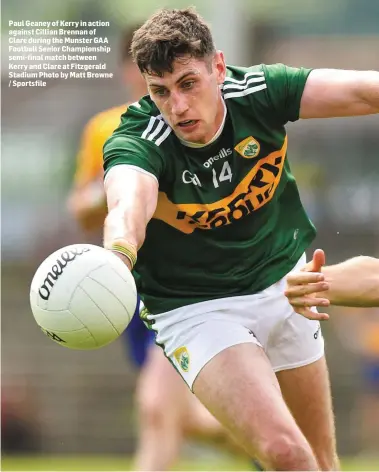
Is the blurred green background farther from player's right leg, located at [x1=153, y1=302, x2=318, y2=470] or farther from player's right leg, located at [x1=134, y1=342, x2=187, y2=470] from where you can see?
player's right leg, located at [x1=153, y1=302, x2=318, y2=470]

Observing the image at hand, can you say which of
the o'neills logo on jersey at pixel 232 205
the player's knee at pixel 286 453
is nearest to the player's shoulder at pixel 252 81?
the o'neills logo on jersey at pixel 232 205

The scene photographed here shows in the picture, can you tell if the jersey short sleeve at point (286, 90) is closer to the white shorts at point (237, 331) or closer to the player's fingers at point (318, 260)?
the white shorts at point (237, 331)

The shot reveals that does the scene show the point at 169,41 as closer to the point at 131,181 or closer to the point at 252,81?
the point at 252,81

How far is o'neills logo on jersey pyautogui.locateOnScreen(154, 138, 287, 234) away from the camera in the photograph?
510cm

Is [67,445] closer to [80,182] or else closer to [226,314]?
[80,182]

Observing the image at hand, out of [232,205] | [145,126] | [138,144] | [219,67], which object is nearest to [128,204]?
[138,144]

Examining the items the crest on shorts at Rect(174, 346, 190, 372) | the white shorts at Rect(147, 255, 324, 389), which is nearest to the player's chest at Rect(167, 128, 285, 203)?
the white shorts at Rect(147, 255, 324, 389)

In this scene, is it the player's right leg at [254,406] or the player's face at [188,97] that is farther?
the player's face at [188,97]

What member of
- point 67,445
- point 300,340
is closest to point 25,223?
point 67,445

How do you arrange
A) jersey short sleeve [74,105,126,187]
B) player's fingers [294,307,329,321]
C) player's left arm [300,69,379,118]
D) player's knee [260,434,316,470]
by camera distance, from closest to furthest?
player's fingers [294,307,329,321] < player's knee [260,434,316,470] < player's left arm [300,69,379,118] < jersey short sleeve [74,105,126,187]

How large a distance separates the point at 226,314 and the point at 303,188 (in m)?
6.45

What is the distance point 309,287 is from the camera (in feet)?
14.2

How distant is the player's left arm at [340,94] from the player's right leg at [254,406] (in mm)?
1140

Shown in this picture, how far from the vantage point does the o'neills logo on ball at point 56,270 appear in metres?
4.25
